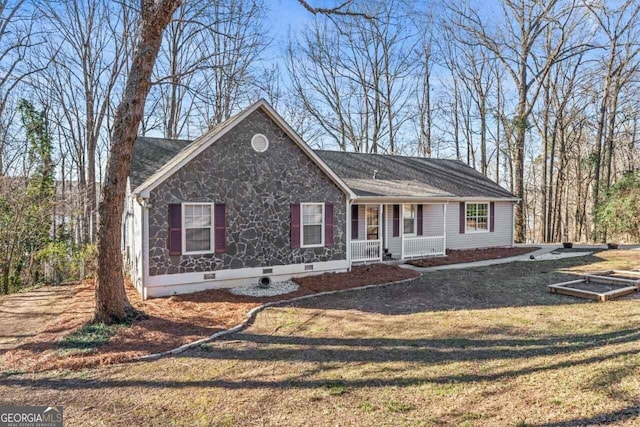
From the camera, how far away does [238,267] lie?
11055mm

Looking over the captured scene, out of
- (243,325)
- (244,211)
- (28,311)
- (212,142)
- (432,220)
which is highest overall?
(212,142)

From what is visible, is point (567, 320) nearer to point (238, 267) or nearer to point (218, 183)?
point (238, 267)

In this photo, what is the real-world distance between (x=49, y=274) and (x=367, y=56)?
23.7m

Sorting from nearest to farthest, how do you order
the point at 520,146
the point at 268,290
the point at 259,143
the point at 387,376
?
the point at 387,376, the point at 268,290, the point at 259,143, the point at 520,146

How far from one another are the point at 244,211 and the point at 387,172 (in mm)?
9379

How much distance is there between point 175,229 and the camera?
10.1 m

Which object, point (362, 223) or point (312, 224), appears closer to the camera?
point (312, 224)

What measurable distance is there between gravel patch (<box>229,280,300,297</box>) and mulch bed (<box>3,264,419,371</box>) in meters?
0.24

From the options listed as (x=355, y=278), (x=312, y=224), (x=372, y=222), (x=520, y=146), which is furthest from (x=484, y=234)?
(x=312, y=224)

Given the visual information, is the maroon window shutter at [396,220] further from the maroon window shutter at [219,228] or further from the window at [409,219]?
the maroon window shutter at [219,228]

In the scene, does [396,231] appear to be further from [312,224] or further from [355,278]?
[312,224]

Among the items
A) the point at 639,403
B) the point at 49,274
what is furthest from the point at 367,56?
the point at 639,403

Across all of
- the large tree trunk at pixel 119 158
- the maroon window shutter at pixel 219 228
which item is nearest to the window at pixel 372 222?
the maroon window shutter at pixel 219 228

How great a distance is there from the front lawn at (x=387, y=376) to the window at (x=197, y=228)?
10.8ft
